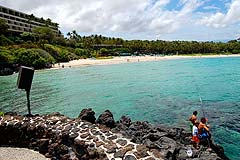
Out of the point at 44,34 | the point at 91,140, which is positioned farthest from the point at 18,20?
the point at 91,140

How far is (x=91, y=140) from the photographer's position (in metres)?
9.65

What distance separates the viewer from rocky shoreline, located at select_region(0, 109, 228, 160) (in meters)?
8.80

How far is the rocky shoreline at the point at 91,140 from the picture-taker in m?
8.80

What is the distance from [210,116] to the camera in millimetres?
20094

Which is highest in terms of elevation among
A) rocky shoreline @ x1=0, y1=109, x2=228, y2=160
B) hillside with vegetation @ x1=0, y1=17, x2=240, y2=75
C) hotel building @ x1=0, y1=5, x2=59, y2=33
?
hotel building @ x1=0, y1=5, x2=59, y2=33

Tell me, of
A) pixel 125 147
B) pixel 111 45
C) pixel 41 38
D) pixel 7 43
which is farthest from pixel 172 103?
pixel 111 45

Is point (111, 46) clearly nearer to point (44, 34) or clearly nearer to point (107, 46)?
point (107, 46)

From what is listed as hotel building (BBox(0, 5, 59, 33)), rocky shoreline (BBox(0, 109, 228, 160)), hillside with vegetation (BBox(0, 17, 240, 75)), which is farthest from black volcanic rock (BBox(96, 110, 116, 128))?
hotel building (BBox(0, 5, 59, 33))

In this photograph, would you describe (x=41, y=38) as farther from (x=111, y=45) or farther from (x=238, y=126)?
(x=238, y=126)

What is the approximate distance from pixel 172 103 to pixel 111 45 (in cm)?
11823

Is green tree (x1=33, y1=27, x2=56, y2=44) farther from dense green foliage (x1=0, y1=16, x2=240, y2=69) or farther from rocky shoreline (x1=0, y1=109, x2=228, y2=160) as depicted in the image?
rocky shoreline (x1=0, y1=109, x2=228, y2=160)

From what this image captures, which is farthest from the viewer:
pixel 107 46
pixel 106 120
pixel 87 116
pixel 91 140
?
pixel 107 46

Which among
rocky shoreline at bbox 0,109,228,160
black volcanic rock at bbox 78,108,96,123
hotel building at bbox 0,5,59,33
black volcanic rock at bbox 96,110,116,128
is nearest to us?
rocky shoreline at bbox 0,109,228,160

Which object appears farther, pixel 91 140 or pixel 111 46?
pixel 111 46
